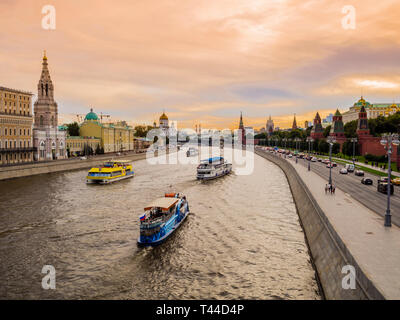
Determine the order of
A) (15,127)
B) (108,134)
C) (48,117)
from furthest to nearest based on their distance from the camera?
1. (108,134)
2. (48,117)
3. (15,127)

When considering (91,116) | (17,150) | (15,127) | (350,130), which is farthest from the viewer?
(91,116)

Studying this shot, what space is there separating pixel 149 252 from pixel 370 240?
49.1 ft

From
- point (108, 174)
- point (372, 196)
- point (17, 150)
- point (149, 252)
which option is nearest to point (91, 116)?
point (17, 150)

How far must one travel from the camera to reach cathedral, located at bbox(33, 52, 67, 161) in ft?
304

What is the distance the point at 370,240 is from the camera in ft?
64.4

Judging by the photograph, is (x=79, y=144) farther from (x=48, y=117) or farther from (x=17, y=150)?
(x=17, y=150)

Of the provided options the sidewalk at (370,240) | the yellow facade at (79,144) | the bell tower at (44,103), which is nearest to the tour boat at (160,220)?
the sidewalk at (370,240)

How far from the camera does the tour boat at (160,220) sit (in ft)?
84.2

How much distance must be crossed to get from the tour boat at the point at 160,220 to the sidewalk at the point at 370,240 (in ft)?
42.6

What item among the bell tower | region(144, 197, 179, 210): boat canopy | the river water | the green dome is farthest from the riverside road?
the green dome

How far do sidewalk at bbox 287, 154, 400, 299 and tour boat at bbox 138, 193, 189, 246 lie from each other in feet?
42.6
